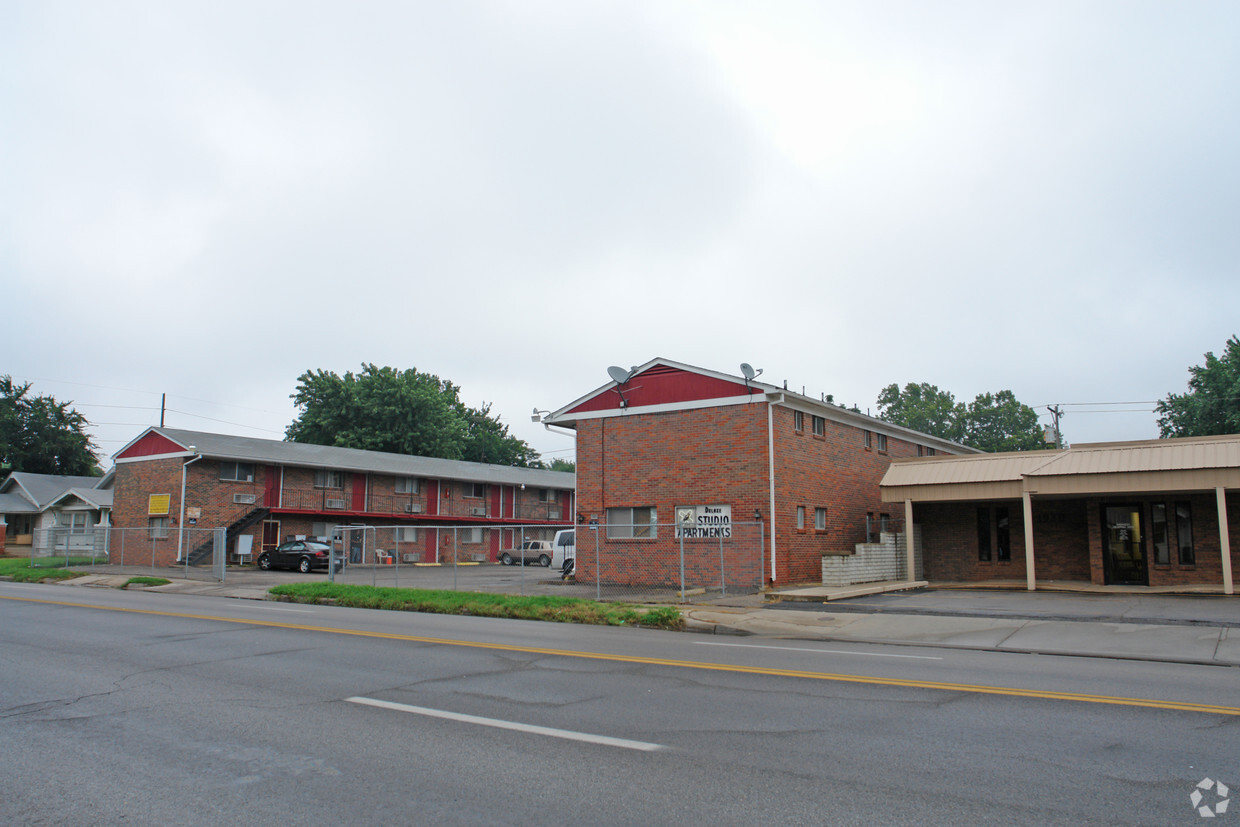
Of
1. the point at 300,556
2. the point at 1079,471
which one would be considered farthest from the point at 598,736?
the point at 300,556

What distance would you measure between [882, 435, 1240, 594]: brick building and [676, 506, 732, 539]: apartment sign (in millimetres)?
5811

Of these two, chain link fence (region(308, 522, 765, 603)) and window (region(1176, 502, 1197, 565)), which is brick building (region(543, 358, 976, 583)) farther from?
window (region(1176, 502, 1197, 565))

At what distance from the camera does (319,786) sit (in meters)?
5.19

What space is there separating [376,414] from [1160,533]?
164 ft

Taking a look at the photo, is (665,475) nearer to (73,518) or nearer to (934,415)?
(73,518)

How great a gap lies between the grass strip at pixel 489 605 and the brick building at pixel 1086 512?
465 inches

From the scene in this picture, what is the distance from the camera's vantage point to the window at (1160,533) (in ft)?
72.2

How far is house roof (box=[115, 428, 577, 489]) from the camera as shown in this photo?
3788 centimetres

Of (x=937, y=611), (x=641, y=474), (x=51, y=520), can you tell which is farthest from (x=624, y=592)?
(x=51, y=520)

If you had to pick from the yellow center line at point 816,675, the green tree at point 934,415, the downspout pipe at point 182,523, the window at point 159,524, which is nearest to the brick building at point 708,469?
the yellow center line at point 816,675

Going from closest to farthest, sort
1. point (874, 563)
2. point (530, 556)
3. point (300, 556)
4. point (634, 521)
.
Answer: point (634, 521), point (874, 563), point (300, 556), point (530, 556)

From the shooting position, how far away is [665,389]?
944 inches

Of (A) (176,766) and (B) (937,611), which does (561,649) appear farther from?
(B) (937,611)

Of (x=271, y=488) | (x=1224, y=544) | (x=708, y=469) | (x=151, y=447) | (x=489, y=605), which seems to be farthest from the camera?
(x=271, y=488)
